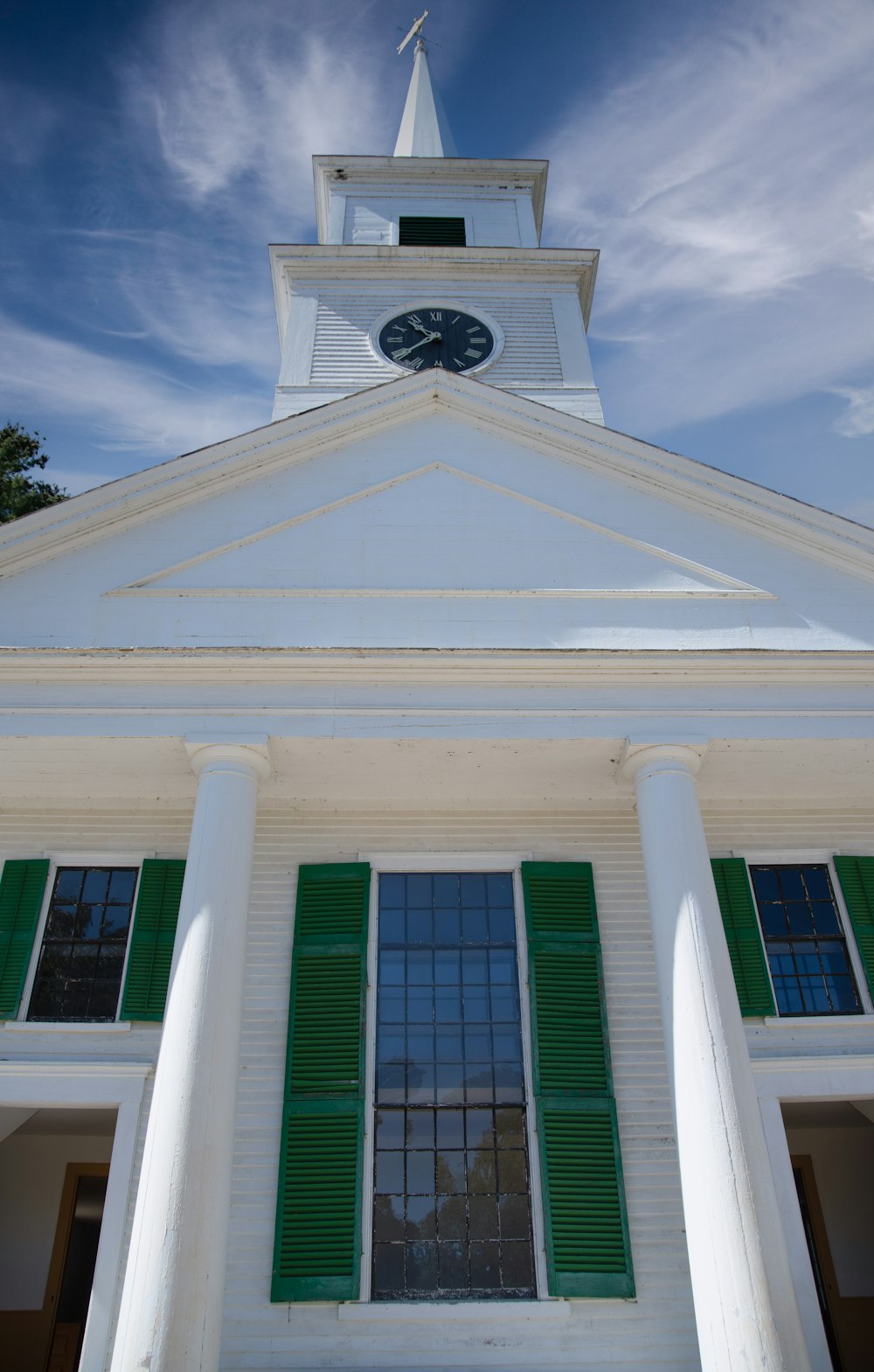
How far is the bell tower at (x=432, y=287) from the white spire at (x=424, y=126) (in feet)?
8.46

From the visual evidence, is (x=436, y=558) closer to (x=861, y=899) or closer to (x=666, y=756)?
(x=666, y=756)

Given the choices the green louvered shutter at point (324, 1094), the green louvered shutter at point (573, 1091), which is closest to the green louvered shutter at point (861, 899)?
the green louvered shutter at point (573, 1091)

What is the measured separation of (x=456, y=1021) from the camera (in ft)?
31.6

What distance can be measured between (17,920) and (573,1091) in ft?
17.9

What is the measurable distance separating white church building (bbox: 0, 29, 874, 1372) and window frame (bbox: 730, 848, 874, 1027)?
0.14 ft

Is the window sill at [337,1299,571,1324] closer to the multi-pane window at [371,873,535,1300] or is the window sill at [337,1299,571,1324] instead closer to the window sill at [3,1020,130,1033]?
the multi-pane window at [371,873,535,1300]

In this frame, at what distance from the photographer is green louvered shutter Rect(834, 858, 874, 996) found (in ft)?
32.3

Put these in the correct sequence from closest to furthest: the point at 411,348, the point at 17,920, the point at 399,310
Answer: the point at 17,920 < the point at 411,348 < the point at 399,310

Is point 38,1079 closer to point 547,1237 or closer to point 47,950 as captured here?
point 47,950

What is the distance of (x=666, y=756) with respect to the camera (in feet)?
29.6

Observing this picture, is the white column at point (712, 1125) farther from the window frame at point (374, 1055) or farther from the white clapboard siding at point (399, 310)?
the white clapboard siding at point (399, 310)

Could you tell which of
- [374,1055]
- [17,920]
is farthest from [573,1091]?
[17,920]

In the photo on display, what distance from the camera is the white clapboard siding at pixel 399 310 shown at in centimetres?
1717

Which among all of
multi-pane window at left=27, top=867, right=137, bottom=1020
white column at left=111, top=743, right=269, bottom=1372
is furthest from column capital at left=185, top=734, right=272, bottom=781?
multi-pane window at left=27, top=867, right=137, bottom=1020
